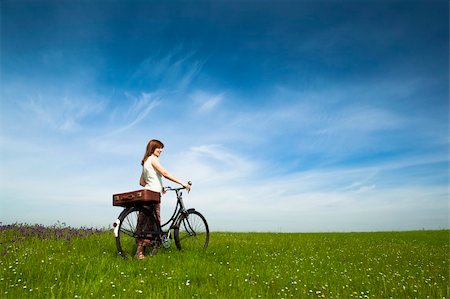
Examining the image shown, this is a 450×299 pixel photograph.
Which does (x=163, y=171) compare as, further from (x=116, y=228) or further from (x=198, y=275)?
(x=198, y=275)

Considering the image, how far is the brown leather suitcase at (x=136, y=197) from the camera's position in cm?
941

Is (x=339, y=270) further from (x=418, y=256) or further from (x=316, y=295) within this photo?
(x=418, y=256)

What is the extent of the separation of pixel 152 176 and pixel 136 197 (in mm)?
869

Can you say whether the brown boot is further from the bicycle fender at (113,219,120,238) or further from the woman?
the bicycle fender at (113,219,120,238)

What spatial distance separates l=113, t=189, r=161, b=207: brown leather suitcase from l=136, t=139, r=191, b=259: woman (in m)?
0.15

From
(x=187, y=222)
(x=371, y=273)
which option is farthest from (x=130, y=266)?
(x=371, y=273)

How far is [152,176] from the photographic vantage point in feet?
33.2

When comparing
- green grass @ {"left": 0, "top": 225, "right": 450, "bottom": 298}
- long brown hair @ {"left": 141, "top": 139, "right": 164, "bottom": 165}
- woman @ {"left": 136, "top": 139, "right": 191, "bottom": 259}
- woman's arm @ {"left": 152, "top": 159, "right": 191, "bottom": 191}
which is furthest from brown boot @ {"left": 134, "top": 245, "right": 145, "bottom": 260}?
long brown hair @ {"left": 141, "top": 139, "right": 164, "bottom": 165}

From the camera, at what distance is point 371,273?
32.7 ft

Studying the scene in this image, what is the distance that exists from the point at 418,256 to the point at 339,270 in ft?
19.8

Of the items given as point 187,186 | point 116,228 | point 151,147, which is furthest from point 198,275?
point 151,147

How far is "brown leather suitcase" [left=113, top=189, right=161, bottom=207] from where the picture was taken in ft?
30.9

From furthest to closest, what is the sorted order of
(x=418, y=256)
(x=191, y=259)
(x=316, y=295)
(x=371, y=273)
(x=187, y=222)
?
(x=418, y=256)
(x=187, y=222)
(x=371, y=273)
(x=191, y=259)
(x=316, y=295)

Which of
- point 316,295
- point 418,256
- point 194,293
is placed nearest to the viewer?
point 194,293
